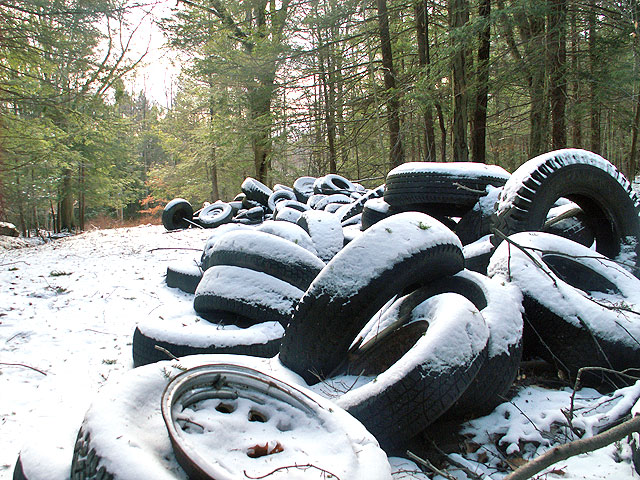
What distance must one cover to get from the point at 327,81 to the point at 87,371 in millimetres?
14303

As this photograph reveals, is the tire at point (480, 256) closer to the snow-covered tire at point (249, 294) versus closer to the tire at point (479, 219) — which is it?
the tire at point (479, 219)

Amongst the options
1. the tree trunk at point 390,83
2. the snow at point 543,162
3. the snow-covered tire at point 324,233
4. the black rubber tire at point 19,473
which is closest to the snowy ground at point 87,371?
the black rubber tire at point 19,473

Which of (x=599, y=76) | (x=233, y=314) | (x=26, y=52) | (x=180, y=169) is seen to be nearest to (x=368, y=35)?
(x=599, y=76)

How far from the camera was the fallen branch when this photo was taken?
3.79 feet

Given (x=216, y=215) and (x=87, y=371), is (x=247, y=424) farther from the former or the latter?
(x=216, y=215)

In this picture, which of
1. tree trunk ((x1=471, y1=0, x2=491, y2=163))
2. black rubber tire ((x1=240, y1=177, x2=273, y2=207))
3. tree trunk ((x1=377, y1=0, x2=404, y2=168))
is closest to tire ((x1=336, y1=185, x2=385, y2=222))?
black rubber tire ((x1=240, y1=177, x2=273, y2=207))

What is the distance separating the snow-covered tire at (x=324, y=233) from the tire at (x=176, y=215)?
693 centimetres

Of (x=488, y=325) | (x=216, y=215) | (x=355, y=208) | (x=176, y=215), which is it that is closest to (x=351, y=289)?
(x=488, y=325)

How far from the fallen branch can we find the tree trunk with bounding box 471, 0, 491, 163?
10.8 meters

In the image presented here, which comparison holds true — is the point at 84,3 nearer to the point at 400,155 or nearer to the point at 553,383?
the point at 400,155

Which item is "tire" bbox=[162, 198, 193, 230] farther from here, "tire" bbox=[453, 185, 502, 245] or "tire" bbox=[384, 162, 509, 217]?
"tire" bbox=[453, 185, 502, 245]

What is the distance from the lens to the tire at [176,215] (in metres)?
11.4

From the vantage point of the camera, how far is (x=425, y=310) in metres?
2.46

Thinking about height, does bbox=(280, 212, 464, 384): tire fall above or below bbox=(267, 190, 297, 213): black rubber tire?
below
